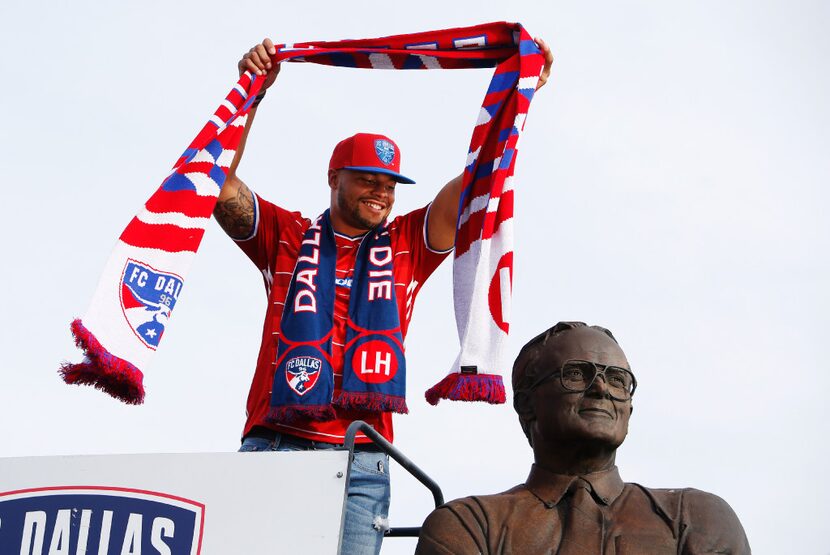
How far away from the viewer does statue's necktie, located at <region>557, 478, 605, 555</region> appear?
485 centimetres

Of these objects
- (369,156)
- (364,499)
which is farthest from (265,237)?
(364,499)

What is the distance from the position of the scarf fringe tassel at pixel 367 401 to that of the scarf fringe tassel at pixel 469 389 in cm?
17

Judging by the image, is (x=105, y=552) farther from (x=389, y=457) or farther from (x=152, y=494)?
(x=389, y=457)

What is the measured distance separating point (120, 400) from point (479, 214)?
5.96 ft

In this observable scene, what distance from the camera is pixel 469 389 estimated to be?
590 cm

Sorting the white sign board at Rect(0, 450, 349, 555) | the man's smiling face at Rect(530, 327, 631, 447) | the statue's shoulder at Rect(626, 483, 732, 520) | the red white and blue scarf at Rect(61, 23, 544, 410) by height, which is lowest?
the white sign board at Rect(0, 450, 349, 555)

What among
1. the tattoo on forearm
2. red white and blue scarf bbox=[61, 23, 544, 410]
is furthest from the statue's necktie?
the tattoo on forearm

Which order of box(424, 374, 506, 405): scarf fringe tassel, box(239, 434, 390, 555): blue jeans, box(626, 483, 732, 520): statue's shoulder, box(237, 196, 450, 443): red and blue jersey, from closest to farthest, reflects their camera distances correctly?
box(626, 483, 732, 520): statue's shoulder, box(239, 434, 390, 555): blue jeans, box(424, 374, 506, 405): scarf fringe tassel, box(237, 196, 450, 443): red and blue jersey

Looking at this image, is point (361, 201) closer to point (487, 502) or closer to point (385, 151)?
point (385, 151)

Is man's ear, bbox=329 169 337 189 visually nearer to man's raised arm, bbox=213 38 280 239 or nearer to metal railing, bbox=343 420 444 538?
man's raised arm, bbox=213 38 280 239

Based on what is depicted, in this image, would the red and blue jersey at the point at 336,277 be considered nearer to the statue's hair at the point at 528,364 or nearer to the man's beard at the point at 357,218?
the man's beard at the point at 357,218

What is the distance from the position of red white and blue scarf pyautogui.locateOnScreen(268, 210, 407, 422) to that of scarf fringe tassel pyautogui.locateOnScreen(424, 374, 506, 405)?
0.15 m

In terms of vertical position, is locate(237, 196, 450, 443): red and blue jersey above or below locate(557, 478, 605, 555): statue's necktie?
above

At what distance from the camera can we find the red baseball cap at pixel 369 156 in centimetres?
659
